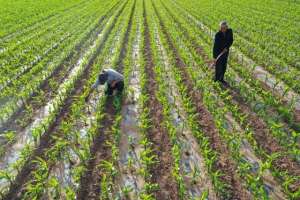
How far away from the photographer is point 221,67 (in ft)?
Answer: 26.6

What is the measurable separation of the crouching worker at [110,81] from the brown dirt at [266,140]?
9.13 feet

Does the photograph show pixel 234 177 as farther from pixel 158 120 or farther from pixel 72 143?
pixel 72 143

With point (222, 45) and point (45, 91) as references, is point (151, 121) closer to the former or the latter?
point (222, 45)

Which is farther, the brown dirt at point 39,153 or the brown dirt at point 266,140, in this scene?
the brown dirt at point 266,140

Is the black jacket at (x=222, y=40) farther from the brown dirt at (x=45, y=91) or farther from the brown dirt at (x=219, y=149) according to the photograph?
the brown dirt at (x=45, y=91)

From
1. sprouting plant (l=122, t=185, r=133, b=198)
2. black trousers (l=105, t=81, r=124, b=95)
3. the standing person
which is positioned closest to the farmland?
sprouting plant (l=122, t=185, r=133, b=198)

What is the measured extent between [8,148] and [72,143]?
1.20 m

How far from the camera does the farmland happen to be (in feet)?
15.5

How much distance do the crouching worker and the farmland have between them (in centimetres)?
18

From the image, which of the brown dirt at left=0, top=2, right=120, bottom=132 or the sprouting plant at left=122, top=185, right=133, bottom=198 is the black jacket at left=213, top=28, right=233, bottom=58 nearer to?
the brown dirt at left=0, top=2, right=120, bottom=132

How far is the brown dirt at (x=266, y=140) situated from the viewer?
4.93m

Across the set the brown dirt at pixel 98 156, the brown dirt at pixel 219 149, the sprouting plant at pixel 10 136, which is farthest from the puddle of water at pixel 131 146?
the sprouting plant at pixel 10 136

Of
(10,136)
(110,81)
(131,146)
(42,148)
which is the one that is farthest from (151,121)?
(10,136)

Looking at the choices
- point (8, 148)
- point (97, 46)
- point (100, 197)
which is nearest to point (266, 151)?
point (100, 197)
